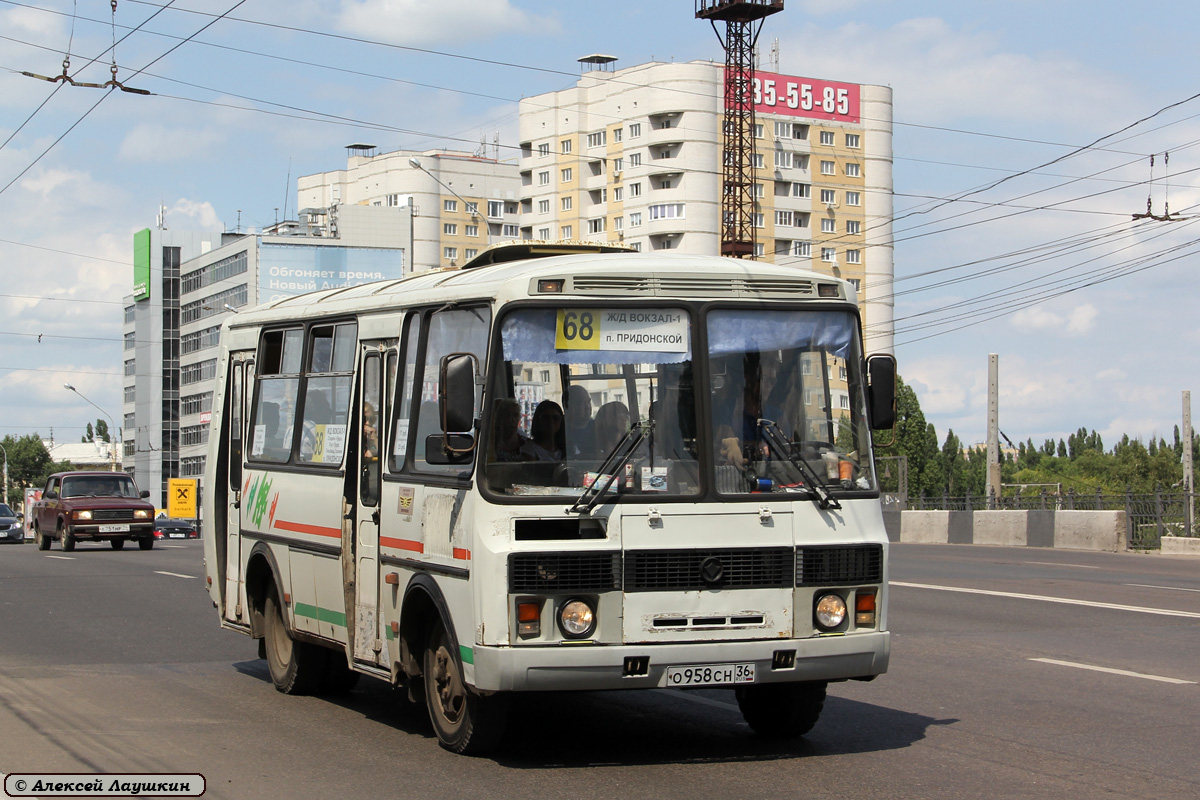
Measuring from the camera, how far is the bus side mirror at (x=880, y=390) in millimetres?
8422

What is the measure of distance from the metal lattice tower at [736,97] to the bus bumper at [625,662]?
86344 mm

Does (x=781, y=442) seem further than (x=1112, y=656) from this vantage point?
No

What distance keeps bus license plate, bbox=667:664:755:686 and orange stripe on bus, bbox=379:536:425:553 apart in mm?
1649

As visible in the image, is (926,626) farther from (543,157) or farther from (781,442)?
(543,157)

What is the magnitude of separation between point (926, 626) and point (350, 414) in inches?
285

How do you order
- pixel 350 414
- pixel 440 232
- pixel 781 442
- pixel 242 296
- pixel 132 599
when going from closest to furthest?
pixel 781 442
pixel 350 414
pixel 132 599
pixel 242 296
pixel 440 232

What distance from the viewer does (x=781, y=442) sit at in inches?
318

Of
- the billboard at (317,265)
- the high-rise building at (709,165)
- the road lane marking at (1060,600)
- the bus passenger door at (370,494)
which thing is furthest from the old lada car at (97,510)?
the high-rise building at (709,165)

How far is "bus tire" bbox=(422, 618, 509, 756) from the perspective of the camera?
7957 millimetres

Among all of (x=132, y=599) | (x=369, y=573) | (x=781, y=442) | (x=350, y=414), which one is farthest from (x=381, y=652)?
(x=132, y=599)

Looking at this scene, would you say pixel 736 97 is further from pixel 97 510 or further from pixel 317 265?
pixel 97 510

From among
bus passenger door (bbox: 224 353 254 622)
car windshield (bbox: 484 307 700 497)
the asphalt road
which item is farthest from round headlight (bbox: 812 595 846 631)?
bus passenger door (bbox: 224 353 254 622)

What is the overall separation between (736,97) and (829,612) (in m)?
93.0

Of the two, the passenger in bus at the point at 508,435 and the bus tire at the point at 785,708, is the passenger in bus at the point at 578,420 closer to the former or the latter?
the passenger in bus at the point at 508,435
